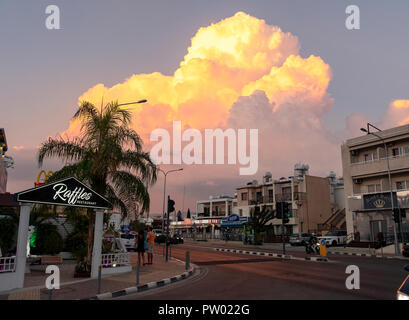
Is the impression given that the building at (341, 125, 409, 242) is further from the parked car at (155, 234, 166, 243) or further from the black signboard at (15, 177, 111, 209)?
the black signboard at (15, 177, 111, 209)

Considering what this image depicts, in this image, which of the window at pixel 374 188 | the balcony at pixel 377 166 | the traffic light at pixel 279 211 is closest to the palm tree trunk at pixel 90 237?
the traffic light at pixel 279 211

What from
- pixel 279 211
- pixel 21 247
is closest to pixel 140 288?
pixel 21 247

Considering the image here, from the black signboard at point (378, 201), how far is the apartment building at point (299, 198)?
57.2ft

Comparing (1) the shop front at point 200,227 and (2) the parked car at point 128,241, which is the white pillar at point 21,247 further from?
(1) the shop front at point 200,227

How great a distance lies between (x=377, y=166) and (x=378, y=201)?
3891 mm

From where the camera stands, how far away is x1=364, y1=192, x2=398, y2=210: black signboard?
114 ft

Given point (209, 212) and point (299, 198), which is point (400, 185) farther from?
point (209, 212)

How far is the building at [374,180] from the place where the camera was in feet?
115

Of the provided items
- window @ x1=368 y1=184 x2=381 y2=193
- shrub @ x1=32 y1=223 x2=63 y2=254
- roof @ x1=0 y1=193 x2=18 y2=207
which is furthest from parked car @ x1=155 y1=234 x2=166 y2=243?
roof @ x1=0 y1=193 x2=18 y2=207

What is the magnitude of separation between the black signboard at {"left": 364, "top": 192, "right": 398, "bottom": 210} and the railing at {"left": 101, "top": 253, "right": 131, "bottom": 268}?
95.1ft

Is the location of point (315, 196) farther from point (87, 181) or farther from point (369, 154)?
point (87, 181)

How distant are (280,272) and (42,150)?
11594 mm

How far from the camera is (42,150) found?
14.5 meters
